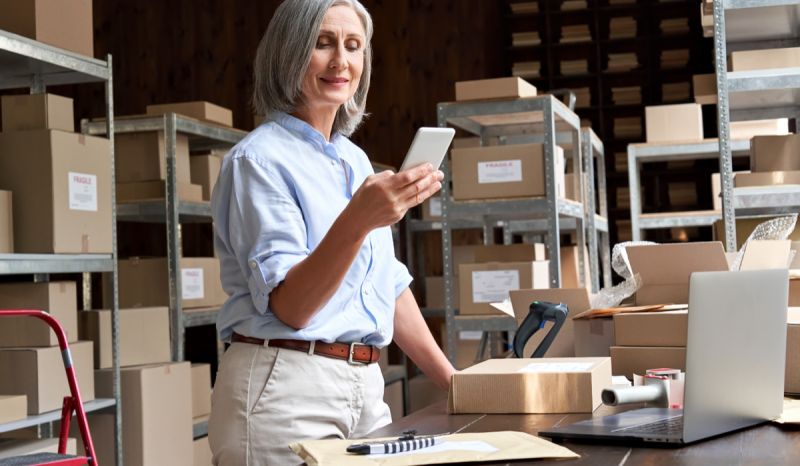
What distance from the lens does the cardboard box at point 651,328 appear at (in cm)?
153

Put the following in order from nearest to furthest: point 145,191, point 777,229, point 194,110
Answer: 1. point 777,229
2. point 145,191
3. point 194,110

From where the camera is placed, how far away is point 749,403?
105 cm

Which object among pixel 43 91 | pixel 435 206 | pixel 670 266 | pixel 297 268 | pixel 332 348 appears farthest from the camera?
pixel 435 206

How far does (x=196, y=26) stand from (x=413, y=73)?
1937 millimetres

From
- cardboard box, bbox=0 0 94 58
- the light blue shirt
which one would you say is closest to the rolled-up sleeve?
the light blue shirt

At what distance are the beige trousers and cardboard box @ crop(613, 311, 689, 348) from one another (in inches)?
24.0

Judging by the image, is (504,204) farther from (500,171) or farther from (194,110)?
(194,110)

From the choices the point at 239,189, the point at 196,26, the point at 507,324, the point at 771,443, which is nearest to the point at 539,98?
the point at 507,324

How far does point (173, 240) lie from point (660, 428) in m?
2.78

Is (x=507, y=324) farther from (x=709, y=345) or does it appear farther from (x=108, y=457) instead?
(x=709, y=345)

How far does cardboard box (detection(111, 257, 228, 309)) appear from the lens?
352 centimetres

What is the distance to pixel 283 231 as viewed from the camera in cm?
120

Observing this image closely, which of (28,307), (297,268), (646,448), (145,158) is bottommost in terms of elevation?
(646,448)

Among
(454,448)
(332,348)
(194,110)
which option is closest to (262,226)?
(332,348)
